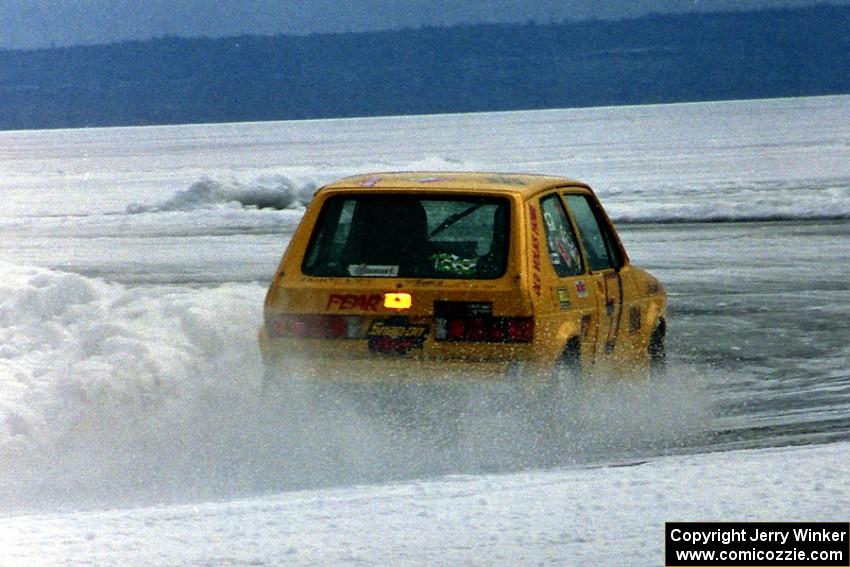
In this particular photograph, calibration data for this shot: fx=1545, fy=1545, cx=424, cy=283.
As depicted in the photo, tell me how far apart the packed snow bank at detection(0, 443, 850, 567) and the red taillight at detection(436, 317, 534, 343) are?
0.68 m

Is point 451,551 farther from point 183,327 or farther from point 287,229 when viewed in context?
point 287,229

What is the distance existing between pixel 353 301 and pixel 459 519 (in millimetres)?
1801

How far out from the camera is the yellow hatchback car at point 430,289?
7.55 meters

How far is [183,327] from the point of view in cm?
1141

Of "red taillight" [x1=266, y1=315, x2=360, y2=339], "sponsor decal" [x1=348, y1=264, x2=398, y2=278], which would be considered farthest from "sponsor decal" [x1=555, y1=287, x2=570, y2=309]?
"red taillight" [x1=266, y1=315, x2=360, y2=339]

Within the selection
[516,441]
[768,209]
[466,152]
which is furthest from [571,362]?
[466,152]

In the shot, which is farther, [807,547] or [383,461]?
[383,461]

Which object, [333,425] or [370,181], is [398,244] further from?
[333,425]

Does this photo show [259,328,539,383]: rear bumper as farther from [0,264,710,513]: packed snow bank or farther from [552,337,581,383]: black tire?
[552,337,581,383]: black tire

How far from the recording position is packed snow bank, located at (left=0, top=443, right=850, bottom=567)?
5.63 m

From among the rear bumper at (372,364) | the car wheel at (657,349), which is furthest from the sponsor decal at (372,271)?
the car wheel at (657,349)

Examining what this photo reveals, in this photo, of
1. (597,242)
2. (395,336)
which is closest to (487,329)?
(395,336)

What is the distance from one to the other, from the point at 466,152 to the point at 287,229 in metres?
85.3

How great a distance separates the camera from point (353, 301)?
7.71m
